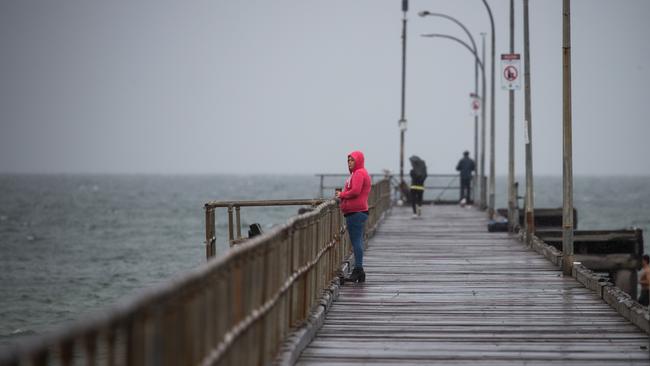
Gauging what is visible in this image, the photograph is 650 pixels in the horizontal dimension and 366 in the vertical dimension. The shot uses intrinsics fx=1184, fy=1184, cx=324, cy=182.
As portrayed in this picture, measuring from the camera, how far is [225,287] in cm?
779

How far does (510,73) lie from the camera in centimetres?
2727

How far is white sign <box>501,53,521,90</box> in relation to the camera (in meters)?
27.2

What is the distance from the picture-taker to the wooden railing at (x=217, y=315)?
534cm

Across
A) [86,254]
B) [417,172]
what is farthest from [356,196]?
[86,254]

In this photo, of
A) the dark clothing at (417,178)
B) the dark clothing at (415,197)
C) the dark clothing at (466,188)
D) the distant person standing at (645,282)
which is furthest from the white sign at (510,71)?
the dark clothing at (466,188)

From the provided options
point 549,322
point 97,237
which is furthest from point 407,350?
point 97,237

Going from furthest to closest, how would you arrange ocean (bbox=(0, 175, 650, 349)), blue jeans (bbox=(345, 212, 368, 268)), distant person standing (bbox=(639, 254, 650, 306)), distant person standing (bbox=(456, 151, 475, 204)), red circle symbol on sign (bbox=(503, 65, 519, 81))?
1. distant person standing (bbox=(456, 151, 475, 204))
2. ocean (bbox=(0, 175, 650, 349))
3. distant person standing (bbox=(639, 254, 650, 306))
4. red circle symbol on sign (bbox=(503, 65, 519, 81))
5. blue jeans (bbox=(345, 212, 368, 268))

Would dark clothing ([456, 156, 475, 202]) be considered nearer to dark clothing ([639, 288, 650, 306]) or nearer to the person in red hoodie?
dark clothing ([639, 288, 650, 306])

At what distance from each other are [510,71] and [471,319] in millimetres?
14392

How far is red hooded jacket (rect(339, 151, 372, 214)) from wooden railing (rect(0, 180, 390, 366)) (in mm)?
2768

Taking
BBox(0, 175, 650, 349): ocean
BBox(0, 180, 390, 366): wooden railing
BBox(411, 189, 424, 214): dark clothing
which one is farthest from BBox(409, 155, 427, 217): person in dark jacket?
BBox(0, 180, 390, 366): wooden railing

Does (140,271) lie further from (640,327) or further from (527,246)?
(640,327)

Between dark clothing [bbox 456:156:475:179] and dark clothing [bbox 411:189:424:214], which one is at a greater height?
dark clothing [bbox 456:156:475:179]

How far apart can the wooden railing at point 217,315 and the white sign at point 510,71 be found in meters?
14.6
